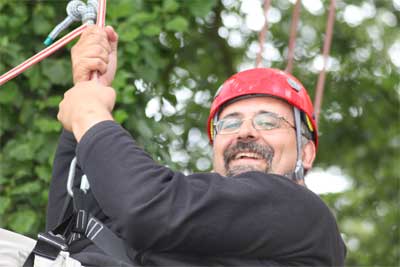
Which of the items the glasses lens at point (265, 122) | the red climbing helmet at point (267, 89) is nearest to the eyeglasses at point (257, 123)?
the glasses lens at point (265, 122)

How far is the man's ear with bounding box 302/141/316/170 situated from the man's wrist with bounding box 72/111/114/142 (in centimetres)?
117

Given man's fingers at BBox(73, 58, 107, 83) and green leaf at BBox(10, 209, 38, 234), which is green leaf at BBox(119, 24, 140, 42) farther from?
man's fingers at BBox(73, 58, 107, 83)

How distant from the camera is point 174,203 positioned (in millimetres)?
2912

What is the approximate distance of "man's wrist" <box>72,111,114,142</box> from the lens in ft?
9.83

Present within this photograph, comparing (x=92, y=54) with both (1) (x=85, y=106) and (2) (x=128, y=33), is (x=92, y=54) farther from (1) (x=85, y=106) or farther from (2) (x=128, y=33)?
(2) (x=128, y=33)

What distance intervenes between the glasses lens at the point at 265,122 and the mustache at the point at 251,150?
0.27ft

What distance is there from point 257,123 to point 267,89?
0.18m

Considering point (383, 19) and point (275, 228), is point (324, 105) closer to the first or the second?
point (383, 19)

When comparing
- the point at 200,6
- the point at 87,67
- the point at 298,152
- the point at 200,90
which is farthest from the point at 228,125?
the point at 200,90

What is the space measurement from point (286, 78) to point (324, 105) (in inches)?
178

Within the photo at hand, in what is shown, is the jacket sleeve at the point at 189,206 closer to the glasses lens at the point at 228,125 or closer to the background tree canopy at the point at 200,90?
the glasses lens at the point at 228,125

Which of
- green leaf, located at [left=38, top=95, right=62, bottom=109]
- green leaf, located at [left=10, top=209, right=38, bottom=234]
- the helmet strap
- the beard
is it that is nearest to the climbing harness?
the beard

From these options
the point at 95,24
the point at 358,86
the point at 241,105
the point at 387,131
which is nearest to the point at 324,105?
the point at 358,86

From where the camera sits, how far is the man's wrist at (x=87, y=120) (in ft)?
9.83
